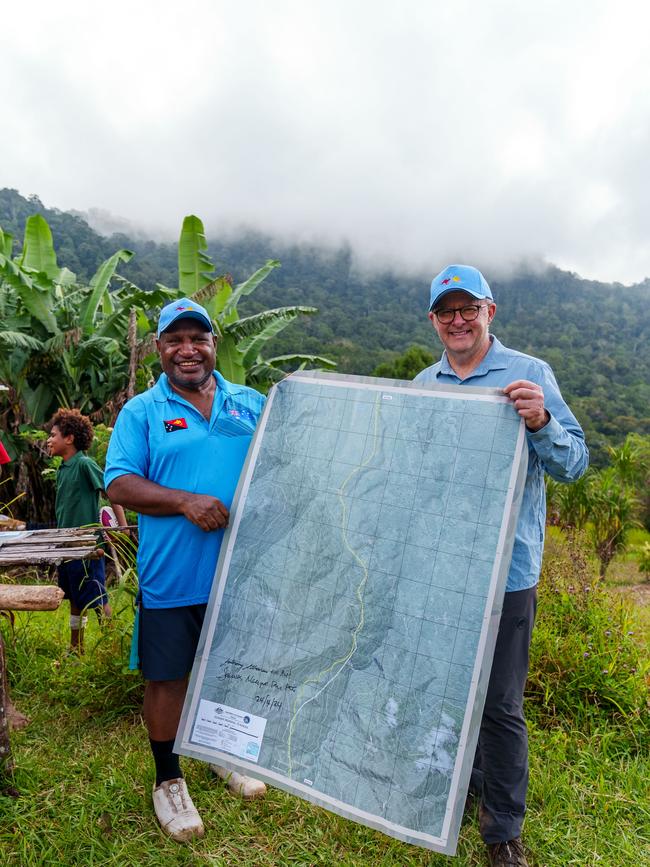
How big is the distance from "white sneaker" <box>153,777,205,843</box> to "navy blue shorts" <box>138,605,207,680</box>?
477 mm

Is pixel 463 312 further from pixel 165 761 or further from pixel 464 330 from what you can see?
pixel 165 761

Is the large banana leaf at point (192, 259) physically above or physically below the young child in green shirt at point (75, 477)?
above

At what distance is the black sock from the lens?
2.43 m

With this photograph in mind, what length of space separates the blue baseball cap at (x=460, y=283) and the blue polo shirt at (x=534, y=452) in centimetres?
21

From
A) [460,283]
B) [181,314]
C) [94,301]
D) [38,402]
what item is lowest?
[38,402]

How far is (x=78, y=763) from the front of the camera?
9.43 feet

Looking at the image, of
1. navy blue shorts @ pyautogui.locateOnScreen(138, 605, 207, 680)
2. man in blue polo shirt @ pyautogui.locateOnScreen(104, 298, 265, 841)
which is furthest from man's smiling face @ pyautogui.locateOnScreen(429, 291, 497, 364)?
navy blue shorts @ pyautogui.locateOnScreen(138, 605, 207, 680)

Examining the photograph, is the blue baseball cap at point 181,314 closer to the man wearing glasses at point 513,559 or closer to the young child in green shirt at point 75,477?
the man wearing glasses at point 513,559

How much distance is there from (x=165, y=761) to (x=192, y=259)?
8118mm

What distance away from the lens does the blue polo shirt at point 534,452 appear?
2.00 metres

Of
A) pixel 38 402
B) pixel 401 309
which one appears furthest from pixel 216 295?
pixel 401 309

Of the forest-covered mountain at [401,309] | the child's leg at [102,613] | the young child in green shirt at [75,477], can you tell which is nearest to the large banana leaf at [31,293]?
the young child in green shirt at [75,477]

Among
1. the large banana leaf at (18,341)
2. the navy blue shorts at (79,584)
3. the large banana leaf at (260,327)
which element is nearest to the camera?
the navy blue shorts at (79,584)

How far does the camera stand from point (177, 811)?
7.95 ft
